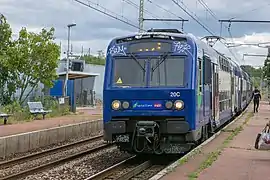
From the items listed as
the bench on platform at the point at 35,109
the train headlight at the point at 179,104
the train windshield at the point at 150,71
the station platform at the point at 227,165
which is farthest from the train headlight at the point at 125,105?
the bench on platform at the point at 35,109

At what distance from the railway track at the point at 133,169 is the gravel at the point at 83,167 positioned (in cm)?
53

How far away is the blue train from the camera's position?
12930 millimetres

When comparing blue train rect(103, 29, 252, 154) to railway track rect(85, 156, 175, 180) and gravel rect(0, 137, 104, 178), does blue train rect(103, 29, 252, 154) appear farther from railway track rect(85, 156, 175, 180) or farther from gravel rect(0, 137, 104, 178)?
gravel rect(0, 137, 104, 178)

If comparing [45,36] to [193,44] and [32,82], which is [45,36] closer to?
[32,82]

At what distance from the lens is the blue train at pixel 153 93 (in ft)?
42.4

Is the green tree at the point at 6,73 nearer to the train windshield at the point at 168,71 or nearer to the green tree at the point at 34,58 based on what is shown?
the green tree at the point at 34,58

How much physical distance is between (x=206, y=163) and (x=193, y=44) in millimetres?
3154

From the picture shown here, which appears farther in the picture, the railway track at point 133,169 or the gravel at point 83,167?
the gravel at point 83,167

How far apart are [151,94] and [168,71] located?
76 centimetres

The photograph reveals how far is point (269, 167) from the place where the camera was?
11.7 metres

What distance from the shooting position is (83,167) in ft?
46.3

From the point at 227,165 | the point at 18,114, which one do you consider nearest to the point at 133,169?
the point at 227,165

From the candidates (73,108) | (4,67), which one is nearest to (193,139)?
(4,67)

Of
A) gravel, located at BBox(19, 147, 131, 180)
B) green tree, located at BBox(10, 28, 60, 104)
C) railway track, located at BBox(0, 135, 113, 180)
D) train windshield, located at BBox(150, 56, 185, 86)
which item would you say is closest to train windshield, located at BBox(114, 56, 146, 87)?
train windshield, located at BBox(150, 56, 185, 86)
